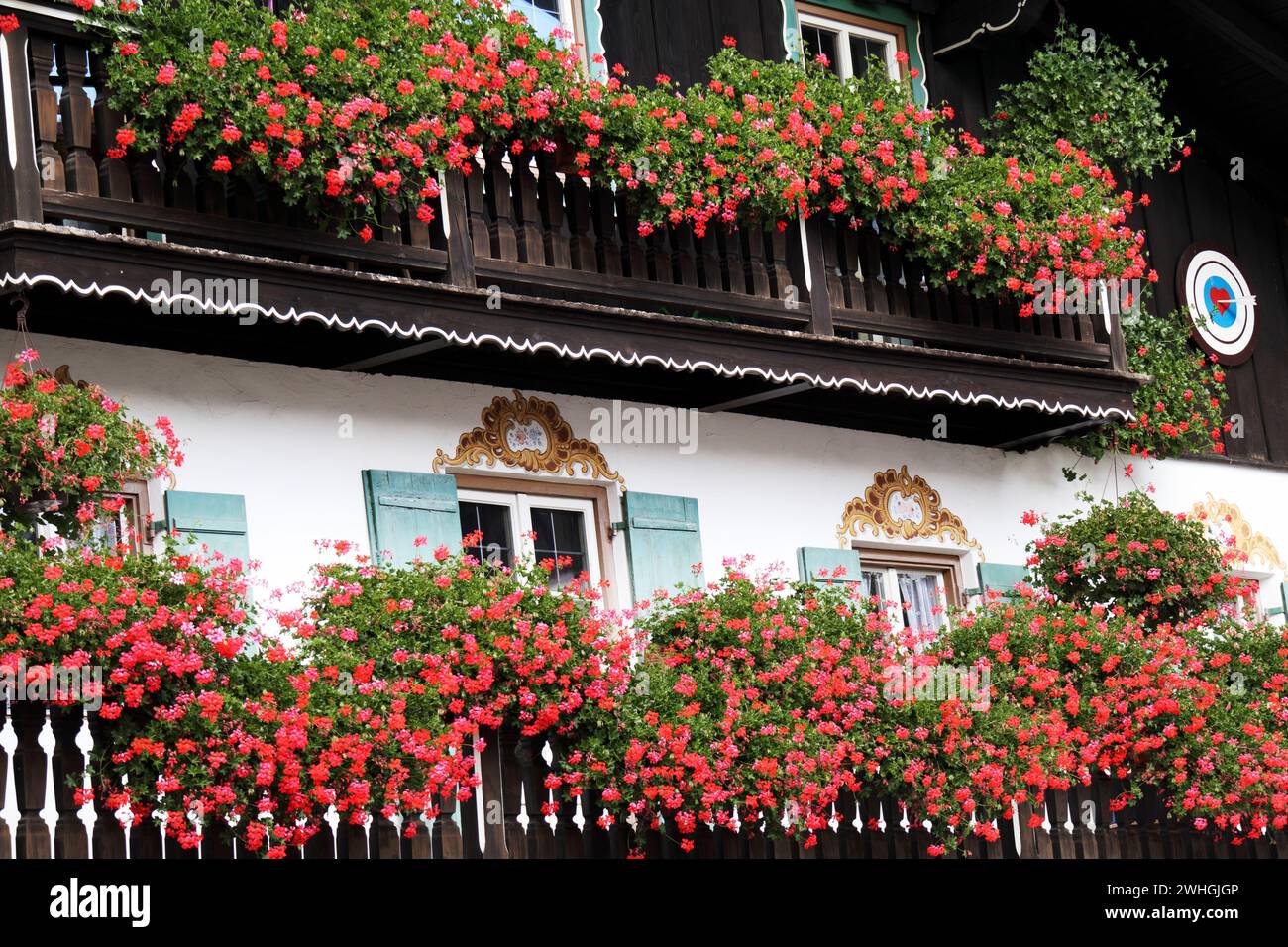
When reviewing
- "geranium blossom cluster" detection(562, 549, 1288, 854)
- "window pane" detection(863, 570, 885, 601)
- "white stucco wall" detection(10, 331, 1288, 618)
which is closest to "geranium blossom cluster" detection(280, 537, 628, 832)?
"geranium blossom cluster" detection(562, 549, 1288, 854)

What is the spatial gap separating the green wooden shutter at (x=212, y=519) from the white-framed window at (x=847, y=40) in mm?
6014

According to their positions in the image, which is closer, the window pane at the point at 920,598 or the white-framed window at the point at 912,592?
the white-framed window at the point at 912,592

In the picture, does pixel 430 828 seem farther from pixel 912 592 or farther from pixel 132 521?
pixel 912 592

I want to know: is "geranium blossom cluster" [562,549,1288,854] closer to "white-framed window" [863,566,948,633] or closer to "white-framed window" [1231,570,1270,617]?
"white-framed window" [863,566,948,633]

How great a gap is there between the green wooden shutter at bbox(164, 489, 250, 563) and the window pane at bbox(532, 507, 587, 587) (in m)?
1.97

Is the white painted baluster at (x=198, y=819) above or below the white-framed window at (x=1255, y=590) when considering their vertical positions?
below

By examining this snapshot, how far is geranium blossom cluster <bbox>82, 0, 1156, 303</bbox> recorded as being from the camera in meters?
10.5

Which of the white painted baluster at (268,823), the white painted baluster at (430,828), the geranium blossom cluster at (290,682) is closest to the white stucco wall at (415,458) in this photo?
the geranium blossom cluster at (290,682)

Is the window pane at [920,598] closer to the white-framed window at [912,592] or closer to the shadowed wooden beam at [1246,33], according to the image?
the white-framed window at [912,592]

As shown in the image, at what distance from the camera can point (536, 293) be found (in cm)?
1235

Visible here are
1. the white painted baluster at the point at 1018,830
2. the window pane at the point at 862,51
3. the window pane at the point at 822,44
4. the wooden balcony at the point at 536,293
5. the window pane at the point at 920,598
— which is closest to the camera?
the wooden balcony at the point at 536,293

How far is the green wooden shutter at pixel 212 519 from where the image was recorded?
432 inches

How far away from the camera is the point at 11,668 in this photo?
27.7 feet
